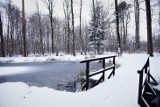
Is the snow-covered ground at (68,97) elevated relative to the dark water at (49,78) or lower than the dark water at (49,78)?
elevated

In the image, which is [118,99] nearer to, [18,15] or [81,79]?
[81,79]

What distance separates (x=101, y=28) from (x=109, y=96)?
1269 inches

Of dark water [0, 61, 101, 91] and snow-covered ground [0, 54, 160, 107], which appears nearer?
snow-covered ground [0, 54, 160, 107]

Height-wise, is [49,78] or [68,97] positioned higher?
[68,97]

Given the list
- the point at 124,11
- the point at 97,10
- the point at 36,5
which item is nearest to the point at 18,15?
the point at 36,5

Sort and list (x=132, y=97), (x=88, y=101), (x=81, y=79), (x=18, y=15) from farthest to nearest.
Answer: (x=18, y=15) < (x=81, y=79) < (x=132, y=97) < (x=88, y=101)

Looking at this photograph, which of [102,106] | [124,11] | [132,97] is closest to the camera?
[102,106]

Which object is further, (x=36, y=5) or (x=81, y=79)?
(x=36, y=5)

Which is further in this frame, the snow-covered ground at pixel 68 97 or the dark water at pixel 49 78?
the dark water at pixel 49 78

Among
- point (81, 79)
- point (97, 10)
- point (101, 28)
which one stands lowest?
point (81, 79)

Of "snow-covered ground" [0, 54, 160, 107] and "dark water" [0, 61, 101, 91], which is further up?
"snow-covered ground" [0, 54, 160, 107]

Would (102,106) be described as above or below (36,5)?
below

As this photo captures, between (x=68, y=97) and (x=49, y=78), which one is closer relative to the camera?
(x=68, y=97)

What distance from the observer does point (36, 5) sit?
44.1 m
